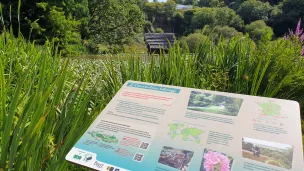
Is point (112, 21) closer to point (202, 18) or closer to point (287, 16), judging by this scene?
point (287, 16)

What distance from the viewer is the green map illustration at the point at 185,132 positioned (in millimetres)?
1297

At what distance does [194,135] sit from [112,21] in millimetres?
28417

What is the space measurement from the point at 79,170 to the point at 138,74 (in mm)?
1147

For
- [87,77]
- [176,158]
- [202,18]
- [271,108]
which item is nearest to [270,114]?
[271,108]

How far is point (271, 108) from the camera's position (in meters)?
1.40

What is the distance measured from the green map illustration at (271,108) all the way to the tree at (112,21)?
27.7m

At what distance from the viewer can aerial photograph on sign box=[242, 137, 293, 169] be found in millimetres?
1157

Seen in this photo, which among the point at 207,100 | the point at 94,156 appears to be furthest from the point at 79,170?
the point at 207,100

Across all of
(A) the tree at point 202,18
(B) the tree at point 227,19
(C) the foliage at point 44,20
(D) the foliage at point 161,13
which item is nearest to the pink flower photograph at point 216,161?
(C) the foliage at point 44,20

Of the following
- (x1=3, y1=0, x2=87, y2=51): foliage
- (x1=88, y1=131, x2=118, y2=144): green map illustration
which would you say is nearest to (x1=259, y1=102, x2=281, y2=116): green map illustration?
(x1=88, y1=131, x2=118, y2=144): green map illustration

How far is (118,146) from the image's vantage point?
1317mm

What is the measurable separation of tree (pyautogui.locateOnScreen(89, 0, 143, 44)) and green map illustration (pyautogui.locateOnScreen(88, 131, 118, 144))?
2755 centimetres

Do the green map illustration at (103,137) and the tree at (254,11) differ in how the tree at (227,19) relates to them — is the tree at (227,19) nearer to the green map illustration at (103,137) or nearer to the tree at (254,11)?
the tree at (254,11)

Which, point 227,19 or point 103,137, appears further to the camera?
point 227,19
